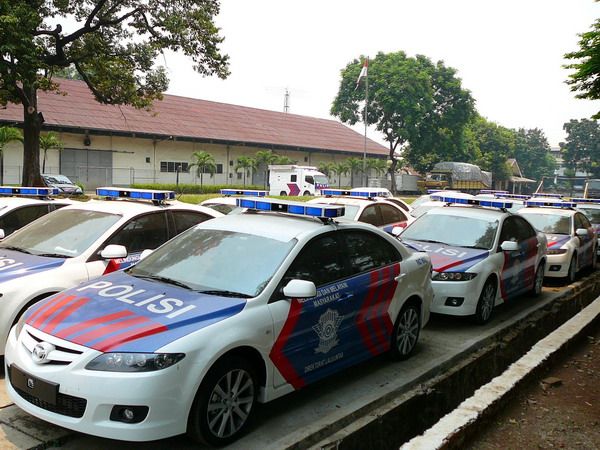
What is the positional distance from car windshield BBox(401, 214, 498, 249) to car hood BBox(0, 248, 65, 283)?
17.0 feet

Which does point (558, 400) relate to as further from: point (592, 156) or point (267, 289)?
point (592, 156)

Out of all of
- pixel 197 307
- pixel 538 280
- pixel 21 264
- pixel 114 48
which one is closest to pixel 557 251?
pixel 538 280

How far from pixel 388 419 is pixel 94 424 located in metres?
2.25

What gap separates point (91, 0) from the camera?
2048cm

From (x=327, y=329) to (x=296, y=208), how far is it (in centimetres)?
126

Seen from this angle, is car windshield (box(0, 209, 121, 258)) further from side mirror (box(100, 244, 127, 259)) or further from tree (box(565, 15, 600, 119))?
tree (box(565, 15, 600, 119))

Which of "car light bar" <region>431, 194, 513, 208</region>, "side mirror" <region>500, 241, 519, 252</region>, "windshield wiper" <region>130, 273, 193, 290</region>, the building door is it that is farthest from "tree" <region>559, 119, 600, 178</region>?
"windshield wiper" <region>130, 273, 193, 290</region>

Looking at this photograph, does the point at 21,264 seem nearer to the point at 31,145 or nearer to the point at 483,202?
the point at 483,202

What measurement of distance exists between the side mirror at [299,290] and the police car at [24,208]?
4.98 meters

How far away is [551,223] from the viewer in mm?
12023

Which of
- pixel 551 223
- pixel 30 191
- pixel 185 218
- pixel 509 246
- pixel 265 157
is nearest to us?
pixel 185 218

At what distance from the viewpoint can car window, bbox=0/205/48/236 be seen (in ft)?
25.4

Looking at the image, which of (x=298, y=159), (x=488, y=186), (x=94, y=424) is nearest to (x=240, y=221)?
(x=94, y=424)

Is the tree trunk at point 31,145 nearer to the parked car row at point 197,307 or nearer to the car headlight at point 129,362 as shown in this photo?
the parked car row at point 197,307
